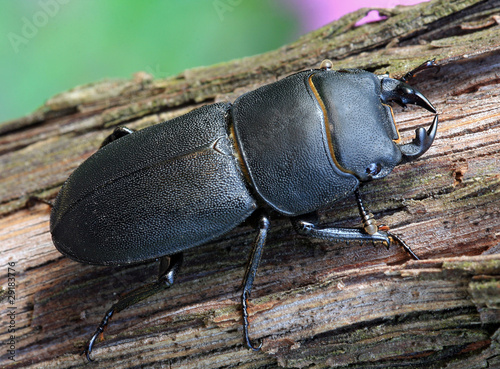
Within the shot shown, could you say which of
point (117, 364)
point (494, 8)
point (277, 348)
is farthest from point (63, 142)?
point (494, 8)

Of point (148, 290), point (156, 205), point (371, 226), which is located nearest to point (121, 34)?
point (156, 205)

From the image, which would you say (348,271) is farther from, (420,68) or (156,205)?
(420,68)

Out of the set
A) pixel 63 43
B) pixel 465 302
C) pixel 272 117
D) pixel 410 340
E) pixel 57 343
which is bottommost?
pixel 410 340

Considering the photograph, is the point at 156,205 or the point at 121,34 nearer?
the point at 156,205

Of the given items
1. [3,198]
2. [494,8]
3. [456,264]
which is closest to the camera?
[456,264]

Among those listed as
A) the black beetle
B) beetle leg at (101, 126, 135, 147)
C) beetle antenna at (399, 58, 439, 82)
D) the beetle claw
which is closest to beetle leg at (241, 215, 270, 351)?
the black beetle

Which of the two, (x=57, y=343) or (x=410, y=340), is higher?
(x=57, y=343)

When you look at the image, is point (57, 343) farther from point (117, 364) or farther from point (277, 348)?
point (277, 348)
